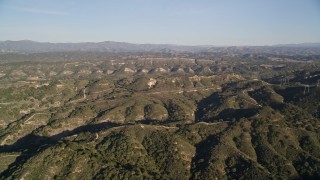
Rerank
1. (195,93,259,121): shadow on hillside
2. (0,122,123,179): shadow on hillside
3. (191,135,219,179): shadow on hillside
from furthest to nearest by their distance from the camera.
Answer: (195,93,259,121): shadow on hillside
(191,135,219,179): shadow on hillside
(0,122,123,179): shadow on hillside

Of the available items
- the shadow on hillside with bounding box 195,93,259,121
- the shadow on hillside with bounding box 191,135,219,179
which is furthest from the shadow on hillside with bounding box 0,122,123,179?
the shadow on hillside with bounding box 195,93,259,121

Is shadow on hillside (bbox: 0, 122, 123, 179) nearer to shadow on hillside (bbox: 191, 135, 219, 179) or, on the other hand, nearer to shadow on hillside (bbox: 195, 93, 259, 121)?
shadow on hillside (bbox: 191, 135, 219, 179)

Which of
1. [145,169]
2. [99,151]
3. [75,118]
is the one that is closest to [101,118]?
[75,118]

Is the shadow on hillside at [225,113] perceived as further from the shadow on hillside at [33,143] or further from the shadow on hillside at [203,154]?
the shadow on hillside at [33,143]

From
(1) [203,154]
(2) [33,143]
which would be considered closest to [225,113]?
(1) [203,154]

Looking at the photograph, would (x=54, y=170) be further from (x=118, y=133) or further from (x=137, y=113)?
(x=137, y=113)

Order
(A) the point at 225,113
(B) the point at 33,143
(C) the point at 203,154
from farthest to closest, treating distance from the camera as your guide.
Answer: (A) the point at 225,113 < (B) the point at 33,143 < (C) the point at 203,154

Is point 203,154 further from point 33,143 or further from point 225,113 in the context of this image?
point 33,143

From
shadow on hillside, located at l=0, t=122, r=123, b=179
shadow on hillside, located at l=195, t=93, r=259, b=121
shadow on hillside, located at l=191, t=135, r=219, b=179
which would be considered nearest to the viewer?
shadow on hillside, located at l=0, t=122, r=123, b=179
